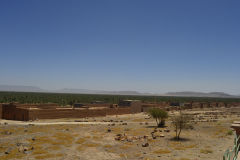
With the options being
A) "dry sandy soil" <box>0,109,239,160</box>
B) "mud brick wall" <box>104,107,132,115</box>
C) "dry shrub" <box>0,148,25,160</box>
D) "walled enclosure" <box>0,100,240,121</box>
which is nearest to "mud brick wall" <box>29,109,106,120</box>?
"walled enclosure" <box>0,100,240,121</box>

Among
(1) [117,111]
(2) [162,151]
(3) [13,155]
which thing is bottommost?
(3) [13,155]

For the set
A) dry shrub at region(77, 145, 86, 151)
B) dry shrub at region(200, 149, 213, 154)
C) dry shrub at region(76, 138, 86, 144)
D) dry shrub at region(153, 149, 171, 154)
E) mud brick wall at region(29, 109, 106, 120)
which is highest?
mud brick wall at region(29, 109, 106, 120)

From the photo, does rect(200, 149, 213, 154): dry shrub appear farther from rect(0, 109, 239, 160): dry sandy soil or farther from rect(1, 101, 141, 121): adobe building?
rect(1, 101, 141, 121): adobe building

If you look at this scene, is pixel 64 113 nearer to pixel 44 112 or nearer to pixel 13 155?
pixel 44 112

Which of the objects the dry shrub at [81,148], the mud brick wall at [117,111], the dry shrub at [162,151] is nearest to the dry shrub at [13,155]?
the dry shrub at [81,148]

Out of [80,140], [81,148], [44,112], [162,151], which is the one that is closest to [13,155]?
[81,148]

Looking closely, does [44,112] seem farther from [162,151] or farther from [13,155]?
[162,151]

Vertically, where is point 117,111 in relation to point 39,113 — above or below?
below

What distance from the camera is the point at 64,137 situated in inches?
1084

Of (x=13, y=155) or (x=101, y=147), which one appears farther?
(x=101, y=147)

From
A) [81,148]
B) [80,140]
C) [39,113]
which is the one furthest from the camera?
[39,113]

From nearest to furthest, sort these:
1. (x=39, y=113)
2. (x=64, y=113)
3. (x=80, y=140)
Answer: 1. (x=80, y=140)
2. (x=39, y=113)
3. (x=64, y=113)

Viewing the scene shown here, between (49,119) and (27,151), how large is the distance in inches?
947

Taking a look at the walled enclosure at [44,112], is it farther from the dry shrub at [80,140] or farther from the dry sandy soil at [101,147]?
the dry shrub at [80,140]
